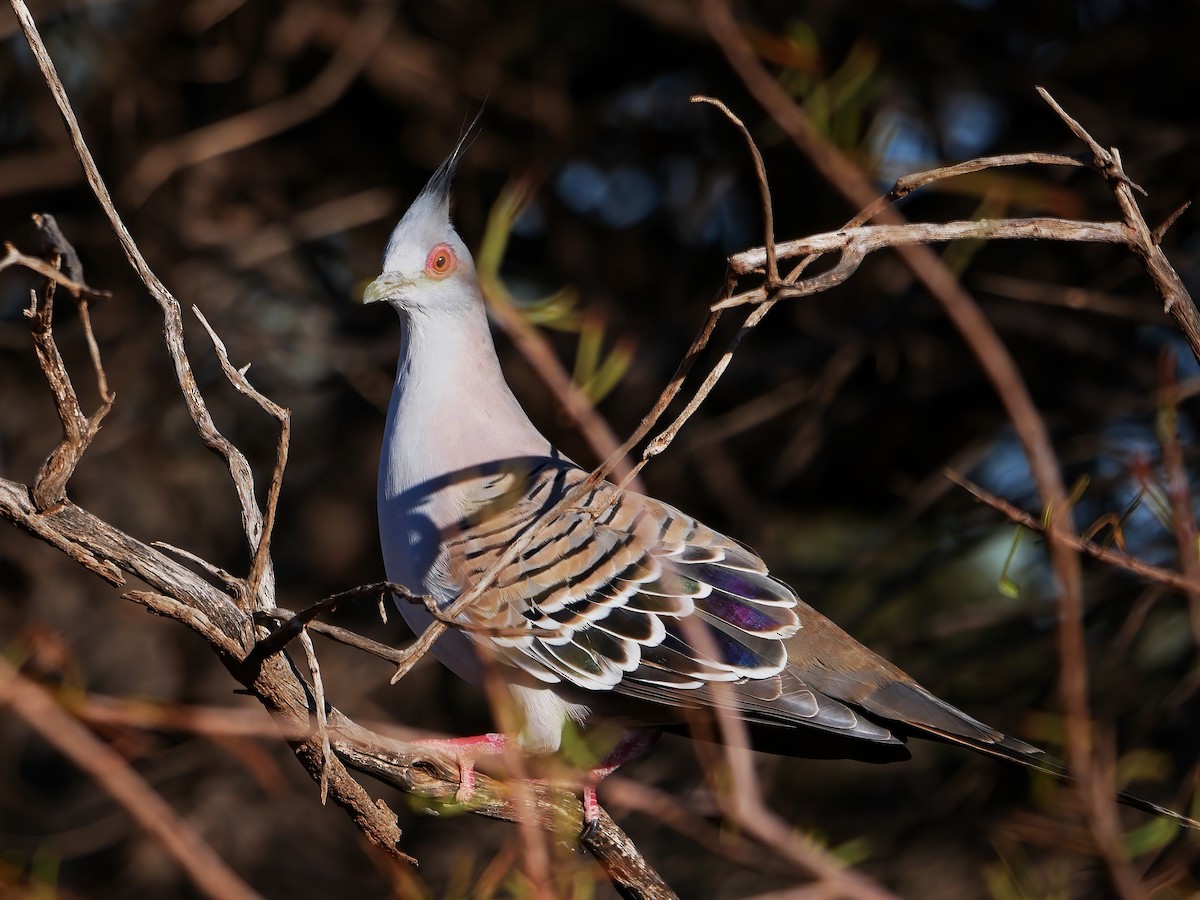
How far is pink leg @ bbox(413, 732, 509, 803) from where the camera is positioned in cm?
208

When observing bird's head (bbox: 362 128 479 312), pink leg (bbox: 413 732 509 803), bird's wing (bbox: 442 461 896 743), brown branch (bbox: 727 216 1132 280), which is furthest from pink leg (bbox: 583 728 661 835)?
brown branch (bbox: 727 216 1132 280)

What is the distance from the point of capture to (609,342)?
4.53 metres

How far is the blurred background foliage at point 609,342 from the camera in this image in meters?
3.94

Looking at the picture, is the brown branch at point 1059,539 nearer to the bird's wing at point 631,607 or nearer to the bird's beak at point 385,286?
the bird's wing at point 631,607

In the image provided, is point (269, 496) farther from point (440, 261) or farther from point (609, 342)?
point (609, 342)

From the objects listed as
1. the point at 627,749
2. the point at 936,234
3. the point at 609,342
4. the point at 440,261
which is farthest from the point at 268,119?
the point at 936,234

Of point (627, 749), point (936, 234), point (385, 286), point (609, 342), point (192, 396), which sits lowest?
point (627, 749)

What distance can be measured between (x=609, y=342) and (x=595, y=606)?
205cm

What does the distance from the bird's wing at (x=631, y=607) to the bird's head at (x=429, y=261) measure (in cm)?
47

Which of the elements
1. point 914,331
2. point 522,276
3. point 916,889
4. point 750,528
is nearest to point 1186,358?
point 914,331

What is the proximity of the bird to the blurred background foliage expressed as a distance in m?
1.23

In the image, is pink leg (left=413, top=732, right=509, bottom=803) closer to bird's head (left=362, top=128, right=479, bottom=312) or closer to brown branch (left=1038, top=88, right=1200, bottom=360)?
bird's head (left=362, top=128, right=479, bottom=312)

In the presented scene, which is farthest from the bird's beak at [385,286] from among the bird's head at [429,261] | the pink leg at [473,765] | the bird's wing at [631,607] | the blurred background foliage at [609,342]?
the blurred background foliage at [609,342]

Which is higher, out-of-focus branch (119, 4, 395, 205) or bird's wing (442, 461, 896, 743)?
out-of-focus branch (119, 4, 395, 205)
